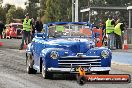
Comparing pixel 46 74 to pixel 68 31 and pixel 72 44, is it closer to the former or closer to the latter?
pixel 72 44

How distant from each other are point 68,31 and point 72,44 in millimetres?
1358

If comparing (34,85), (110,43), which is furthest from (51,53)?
(110,43)

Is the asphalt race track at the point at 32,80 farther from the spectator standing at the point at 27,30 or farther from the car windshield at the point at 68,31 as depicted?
the spectator standing at the point at 27,30

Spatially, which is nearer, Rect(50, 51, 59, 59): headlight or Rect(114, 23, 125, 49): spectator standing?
Rect(50, 51, 59, 59): headlight

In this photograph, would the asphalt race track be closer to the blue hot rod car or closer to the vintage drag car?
the blue hot rod car

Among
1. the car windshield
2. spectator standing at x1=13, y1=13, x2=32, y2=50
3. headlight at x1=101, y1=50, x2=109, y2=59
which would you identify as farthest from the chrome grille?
spectator standing at x1=13, y1=13, x2=32, y2=50

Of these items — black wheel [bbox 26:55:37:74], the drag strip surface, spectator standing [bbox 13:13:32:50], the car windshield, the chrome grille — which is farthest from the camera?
spectator standing [bbox 13:13:32:50]

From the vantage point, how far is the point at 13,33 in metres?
49.7

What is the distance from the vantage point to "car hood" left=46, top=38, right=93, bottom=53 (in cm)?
1395

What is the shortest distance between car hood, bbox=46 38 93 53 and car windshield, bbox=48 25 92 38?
0.60m

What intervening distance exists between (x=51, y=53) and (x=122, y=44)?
1631 centimetres

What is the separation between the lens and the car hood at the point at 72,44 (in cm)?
1395

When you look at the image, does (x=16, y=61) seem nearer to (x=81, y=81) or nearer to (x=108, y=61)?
(x=108, y=61)

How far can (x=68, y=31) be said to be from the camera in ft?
50.3
